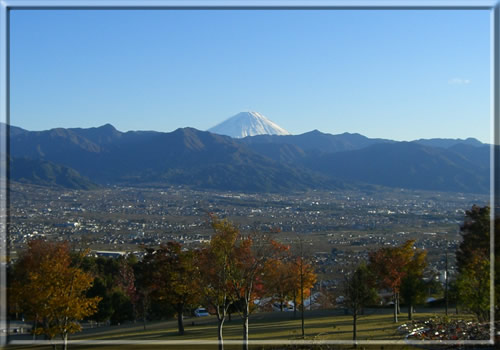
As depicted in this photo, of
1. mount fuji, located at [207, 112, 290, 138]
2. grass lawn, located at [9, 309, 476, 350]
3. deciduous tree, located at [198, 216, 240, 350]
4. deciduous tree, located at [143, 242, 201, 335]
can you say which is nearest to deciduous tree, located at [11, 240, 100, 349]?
grass lawn, located at [9, 309, 476, 350]

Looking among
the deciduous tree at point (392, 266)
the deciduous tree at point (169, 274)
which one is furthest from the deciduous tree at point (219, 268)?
the deciduous tree at point (392, 266)

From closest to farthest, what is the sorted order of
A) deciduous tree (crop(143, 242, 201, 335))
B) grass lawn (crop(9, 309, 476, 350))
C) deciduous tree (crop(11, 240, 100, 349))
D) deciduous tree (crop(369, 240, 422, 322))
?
grass lawn (crop(9, 309, 476, 350)) < deciduous tree (crop(11, 240, 100, 349)) < deciduous tree (crop(143, 242, 201, 335)) < deciduous tree (crop(369, 240, 422, 322))

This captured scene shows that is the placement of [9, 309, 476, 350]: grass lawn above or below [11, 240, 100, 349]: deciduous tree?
below

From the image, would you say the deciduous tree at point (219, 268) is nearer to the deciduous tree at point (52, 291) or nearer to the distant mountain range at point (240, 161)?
the deciduous tree at point (52, 291)

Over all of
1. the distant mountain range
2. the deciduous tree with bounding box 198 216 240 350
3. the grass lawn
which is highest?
the distant mountain range

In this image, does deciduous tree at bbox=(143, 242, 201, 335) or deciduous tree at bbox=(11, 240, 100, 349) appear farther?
deciduous tree at bbox=(143, 242, 201, 335)

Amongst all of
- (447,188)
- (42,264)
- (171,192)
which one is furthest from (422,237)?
(42,264)

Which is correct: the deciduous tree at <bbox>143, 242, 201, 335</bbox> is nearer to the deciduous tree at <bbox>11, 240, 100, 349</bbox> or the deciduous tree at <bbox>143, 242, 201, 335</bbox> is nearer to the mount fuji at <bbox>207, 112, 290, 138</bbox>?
the deciduous tree at <bbox>11, 240, 100, 349</bbox>

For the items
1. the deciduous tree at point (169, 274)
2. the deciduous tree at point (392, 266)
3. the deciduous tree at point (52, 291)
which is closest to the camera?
the deciduous tree at point (52, 291)

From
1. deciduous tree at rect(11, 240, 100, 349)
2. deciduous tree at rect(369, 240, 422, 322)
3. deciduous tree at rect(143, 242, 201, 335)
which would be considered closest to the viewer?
deciduous tree at rect(11, 240, 100, 349)
